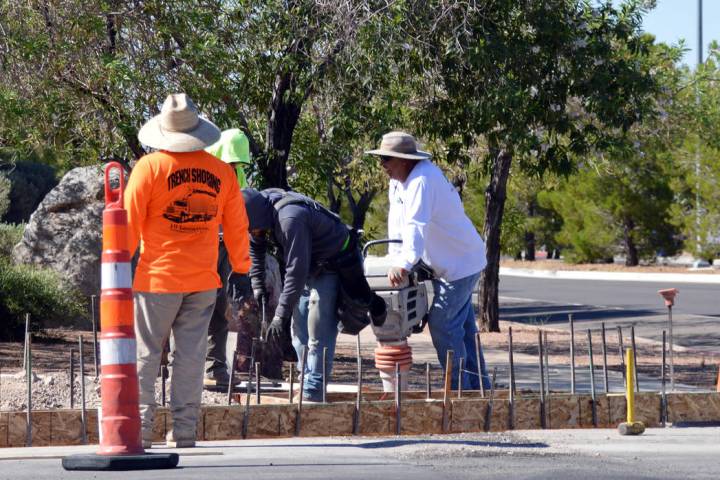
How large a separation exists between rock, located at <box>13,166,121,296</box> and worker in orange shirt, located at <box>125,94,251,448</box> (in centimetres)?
1015

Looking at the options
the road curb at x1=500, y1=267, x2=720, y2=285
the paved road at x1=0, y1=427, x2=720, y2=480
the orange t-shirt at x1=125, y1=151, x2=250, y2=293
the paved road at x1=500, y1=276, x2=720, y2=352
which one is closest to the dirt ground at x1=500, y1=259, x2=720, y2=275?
the road curb at x1=500, y1=267, x2=720, y2=285

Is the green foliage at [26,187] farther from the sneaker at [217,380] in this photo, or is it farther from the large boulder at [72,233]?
the sneaker at [217,380]

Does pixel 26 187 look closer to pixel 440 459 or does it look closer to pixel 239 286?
pixel 239 286

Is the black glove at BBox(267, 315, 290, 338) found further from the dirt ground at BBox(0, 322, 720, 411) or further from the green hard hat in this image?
the green hard hat

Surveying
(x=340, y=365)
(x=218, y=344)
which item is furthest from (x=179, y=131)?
(x=340, y=365)

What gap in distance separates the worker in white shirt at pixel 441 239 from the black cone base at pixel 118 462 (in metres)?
2.78

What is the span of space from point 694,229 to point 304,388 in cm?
3411

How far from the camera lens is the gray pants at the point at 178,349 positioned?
6.66m

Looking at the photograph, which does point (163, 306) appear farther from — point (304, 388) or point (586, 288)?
point (586, 288)

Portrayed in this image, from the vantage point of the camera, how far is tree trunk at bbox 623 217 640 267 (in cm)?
4478

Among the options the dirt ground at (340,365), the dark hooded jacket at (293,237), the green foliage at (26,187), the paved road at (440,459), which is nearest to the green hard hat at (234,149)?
the dark hooded jacket at (293,237)

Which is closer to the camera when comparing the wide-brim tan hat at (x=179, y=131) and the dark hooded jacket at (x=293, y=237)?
the wide-brim tan hat at (x=179, y=131)

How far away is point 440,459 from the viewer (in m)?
6.46

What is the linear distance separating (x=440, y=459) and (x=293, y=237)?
1.71 metres
